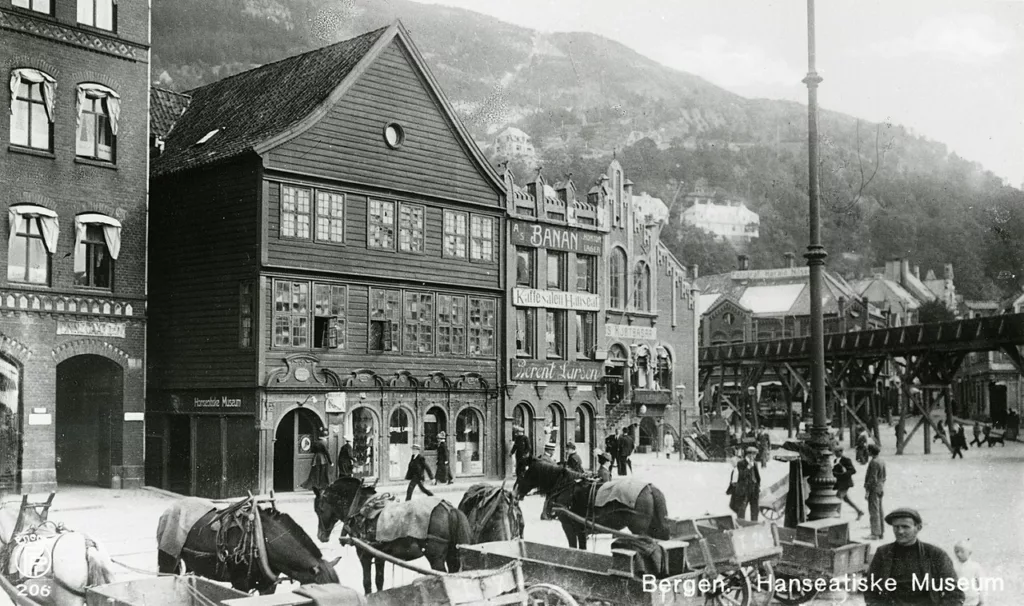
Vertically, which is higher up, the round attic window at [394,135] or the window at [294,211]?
the round attic window at [394,135]

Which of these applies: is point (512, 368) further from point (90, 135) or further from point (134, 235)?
point (90, 135)

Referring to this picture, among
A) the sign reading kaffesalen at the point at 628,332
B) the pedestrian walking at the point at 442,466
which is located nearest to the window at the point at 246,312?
the pedestrian walking at the point at 442,466

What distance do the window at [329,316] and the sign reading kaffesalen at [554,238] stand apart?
8145mm

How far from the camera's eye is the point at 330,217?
94.7 feet

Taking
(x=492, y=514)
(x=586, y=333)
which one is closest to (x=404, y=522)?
(x=492, y=514)

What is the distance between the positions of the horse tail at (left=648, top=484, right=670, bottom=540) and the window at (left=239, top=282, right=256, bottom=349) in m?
17.0

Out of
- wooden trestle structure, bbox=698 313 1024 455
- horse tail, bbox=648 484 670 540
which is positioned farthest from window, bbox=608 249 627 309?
horse tail, bbox=648 484 670 540

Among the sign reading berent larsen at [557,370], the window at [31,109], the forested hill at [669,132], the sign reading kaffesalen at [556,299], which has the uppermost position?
the forested hill at [669,132]

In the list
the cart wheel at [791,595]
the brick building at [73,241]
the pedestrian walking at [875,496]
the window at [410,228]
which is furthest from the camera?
the window at [410,228]

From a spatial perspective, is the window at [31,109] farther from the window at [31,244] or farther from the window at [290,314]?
the window at [290,314]

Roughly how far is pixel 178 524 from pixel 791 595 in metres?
7.57

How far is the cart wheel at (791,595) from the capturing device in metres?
12.1

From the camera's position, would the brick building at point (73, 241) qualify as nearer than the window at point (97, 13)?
Yes

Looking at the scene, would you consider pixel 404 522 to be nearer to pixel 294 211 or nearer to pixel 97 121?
pixel 294 211
